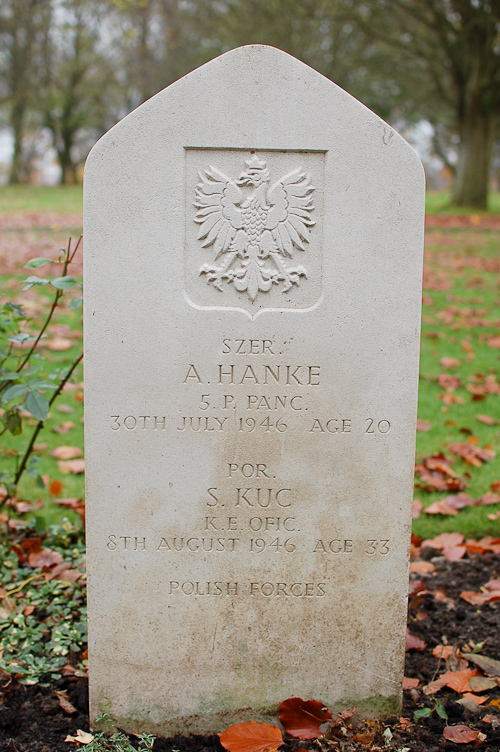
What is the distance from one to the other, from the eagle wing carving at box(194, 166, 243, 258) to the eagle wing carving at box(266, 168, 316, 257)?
12 centimetres

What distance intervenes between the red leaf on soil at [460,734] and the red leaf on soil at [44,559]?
1.96 m

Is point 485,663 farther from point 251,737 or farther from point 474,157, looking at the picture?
point 474,157

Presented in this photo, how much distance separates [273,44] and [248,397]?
20.6 meters

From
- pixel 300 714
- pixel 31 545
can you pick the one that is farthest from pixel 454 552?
pixel 31 545

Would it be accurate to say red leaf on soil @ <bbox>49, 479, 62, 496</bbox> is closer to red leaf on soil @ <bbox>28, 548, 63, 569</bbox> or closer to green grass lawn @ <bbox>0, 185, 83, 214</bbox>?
red leaf on soil @ <bbox>28, 548, 63, 569</bbox>

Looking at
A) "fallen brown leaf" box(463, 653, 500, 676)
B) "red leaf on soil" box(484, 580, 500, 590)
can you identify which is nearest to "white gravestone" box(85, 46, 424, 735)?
"fallen brown leaf" box(463, 653, 500, 676)

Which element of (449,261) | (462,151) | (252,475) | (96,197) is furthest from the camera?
(462,151)

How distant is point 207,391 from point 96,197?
2.57 ft

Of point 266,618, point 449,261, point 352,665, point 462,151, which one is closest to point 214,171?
point 266,618

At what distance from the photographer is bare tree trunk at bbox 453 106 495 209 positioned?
65.0 feet

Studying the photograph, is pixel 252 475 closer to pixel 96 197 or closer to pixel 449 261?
pixel 96 197

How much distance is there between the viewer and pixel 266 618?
2.53 m

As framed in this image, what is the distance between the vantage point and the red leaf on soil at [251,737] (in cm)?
236

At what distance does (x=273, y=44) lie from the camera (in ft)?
66.6
